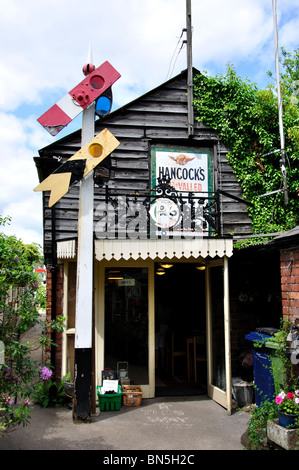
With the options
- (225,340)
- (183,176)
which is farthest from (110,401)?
(183,176)

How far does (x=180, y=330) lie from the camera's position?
900cm

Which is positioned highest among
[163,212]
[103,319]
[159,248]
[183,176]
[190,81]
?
[190,81]

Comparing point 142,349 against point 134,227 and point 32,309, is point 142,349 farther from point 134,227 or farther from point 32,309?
point 32,309

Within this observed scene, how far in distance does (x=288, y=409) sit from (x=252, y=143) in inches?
236

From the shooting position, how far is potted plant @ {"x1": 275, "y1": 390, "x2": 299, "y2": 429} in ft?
13.4

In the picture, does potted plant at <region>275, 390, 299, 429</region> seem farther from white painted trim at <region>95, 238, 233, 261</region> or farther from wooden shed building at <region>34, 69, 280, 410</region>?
white painted trim at <region>95, 238, 233, 261</region>

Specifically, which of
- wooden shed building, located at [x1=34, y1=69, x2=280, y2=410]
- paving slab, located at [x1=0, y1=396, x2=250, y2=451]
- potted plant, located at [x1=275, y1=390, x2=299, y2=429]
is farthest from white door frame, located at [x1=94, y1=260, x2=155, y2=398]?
potted plant, located at [x1=275, y1=390, x2=299, y2=429]

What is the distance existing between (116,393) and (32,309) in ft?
8.81

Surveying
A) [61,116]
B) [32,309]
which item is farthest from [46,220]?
[32,309]

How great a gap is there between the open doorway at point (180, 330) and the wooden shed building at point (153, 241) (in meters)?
0.03

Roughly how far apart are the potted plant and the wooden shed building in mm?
1736

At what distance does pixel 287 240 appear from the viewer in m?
4.91

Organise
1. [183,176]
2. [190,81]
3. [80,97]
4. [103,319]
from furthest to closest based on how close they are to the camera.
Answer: [190,81] < [183,176] < [103,319] < [80,97]

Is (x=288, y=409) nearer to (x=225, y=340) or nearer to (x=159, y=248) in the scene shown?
(x=225, y=340)
